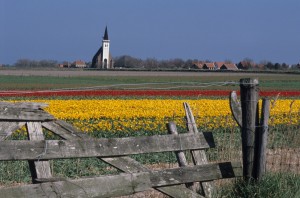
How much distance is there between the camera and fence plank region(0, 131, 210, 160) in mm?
5375

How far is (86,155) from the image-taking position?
5.77m

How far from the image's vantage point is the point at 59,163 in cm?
1225

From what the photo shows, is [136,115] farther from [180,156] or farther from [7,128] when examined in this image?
[7,128]

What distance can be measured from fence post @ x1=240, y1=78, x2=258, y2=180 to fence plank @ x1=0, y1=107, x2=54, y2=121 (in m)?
2.18

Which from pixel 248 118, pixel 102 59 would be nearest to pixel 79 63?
pixel 102 59

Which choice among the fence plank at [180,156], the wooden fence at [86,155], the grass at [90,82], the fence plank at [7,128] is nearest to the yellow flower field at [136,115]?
the fence plank at [180,156]

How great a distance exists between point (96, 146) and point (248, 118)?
191 cm

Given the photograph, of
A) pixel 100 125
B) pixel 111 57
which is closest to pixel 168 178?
pixel 100 125

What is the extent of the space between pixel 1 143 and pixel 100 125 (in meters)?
13.9

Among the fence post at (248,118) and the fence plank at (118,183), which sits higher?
the fence post at (248,118)

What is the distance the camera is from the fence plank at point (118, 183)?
17.6ft

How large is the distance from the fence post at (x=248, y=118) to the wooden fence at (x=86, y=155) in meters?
0.38

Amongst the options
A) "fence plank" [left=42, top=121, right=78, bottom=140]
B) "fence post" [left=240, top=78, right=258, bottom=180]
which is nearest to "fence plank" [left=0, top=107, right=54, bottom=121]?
"fence plank" [left=42, top=121, right=78, bottom=140]

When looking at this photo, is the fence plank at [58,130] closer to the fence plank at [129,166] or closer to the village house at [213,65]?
the fence plank at [129,166]
